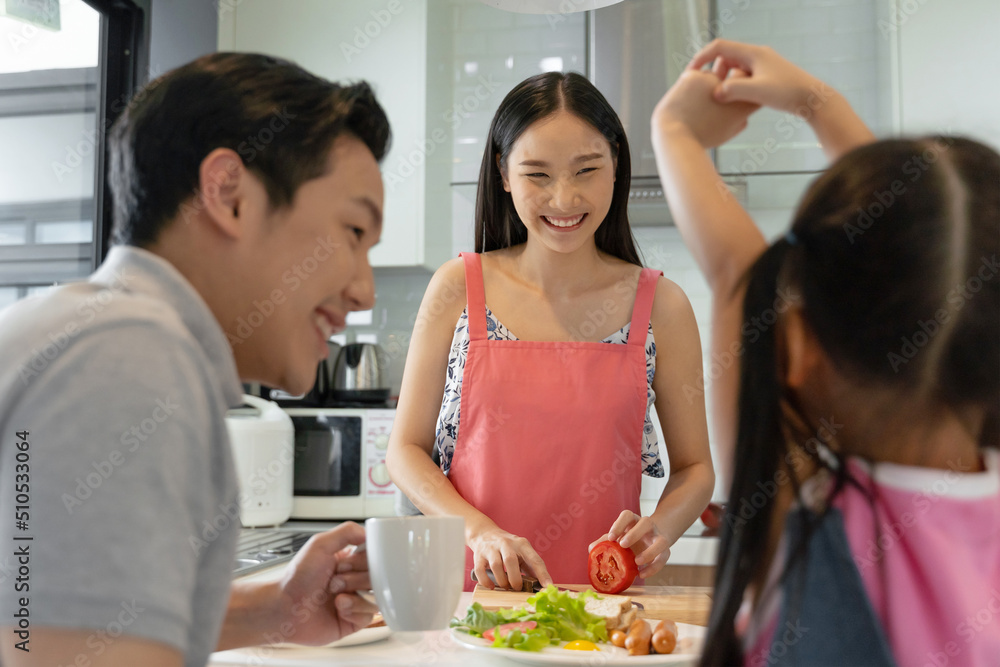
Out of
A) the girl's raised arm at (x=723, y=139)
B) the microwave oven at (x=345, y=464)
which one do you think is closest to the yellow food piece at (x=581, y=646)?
the girl's raised arm at (x=723, y=139)

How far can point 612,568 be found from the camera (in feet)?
3.84

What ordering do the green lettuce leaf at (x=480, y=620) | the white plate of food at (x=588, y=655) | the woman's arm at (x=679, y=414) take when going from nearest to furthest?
the white plate of food at (x=588, y=655), the green lettuce leaf at (x=480, y=620), the woman's arm at (x=679, y=414)

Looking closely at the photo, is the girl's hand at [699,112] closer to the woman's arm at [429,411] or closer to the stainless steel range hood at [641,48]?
the woman's arm at [429,411]

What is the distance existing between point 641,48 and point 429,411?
1.66 meters

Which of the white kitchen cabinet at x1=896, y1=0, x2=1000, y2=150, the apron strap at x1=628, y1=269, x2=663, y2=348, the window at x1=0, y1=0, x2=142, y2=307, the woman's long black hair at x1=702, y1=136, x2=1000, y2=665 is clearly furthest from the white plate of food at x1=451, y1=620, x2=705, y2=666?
the white kitchen cabinet at x1=896, y1=0, x2=1000, y2=150

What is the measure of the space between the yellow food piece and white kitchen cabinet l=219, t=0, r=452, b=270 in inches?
87.5

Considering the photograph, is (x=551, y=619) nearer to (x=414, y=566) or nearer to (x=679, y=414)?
(x=414, y=566)

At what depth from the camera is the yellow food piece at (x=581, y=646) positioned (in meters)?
0.89

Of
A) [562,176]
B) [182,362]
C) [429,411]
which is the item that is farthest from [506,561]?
[182,362]

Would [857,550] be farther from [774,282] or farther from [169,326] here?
[169,326]

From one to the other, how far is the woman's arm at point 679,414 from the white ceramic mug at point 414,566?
1.81ft

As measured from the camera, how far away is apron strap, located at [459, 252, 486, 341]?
1.49m

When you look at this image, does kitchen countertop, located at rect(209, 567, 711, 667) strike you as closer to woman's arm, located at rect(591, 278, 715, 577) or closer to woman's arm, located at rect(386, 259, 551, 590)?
woman's arm, located at rect(386, 259, 551, 590)

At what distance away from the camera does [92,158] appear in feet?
8.66
